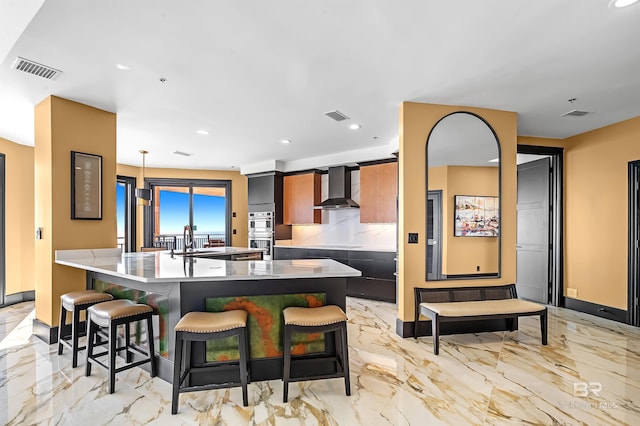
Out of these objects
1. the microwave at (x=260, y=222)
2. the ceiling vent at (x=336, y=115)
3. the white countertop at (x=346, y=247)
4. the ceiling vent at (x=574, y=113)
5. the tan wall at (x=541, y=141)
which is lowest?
the white countertop at (x=346, y=247)

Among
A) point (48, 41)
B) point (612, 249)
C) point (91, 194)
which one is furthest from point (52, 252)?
point (612, 249)

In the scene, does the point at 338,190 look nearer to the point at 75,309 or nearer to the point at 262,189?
the point at 262,189

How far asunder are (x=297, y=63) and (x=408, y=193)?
1.82 metres

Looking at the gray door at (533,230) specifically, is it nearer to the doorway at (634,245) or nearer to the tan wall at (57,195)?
the doorway at (634,245)

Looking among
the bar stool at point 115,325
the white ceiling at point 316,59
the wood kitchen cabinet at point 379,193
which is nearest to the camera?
the white ceiling at point 316,59

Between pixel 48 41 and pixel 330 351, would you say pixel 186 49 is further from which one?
pixel 330 351

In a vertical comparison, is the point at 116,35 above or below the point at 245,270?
above

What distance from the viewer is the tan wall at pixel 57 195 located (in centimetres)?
343

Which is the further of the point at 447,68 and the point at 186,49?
the point at 447,68

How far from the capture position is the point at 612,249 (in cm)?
431

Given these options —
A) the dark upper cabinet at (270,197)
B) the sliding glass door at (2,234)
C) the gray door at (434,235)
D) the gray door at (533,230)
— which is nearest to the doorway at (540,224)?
the gray door at (533,230)

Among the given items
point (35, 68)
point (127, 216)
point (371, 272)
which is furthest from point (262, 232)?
point (35, 68)

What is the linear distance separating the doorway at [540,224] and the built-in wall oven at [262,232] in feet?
15.0

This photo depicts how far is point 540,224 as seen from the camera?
17.2ft
